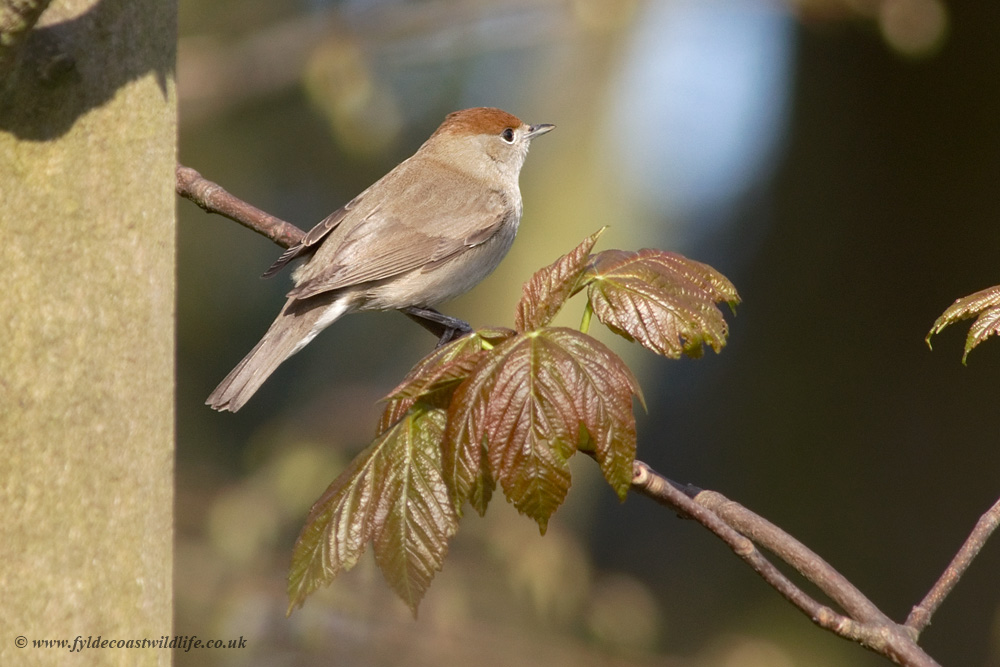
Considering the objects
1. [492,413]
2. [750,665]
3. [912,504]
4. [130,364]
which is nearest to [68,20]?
[130,364]

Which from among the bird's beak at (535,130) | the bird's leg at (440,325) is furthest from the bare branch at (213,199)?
the bird's beak at (535,130)

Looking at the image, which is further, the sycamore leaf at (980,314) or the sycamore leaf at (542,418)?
the sycamore leaf at (980,314)

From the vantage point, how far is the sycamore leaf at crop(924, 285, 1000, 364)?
1.82m

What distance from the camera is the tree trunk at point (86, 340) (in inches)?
45.9

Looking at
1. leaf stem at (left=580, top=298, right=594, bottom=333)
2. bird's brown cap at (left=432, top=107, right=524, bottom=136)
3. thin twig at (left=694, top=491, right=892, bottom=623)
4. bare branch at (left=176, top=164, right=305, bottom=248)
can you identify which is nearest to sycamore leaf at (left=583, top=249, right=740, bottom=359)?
leaf stem at (left=580, top=298, right=594, bottom=333)

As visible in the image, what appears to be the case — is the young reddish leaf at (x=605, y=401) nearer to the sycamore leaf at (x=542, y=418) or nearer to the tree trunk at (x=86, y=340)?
the sycamore leaf at (x=542, y=418)

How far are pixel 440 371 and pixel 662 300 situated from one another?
44 cm

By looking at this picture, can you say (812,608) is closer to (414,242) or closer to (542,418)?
(542,418)

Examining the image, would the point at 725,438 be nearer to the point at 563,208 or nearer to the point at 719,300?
the point at 563,208

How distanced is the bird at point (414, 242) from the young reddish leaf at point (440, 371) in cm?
138

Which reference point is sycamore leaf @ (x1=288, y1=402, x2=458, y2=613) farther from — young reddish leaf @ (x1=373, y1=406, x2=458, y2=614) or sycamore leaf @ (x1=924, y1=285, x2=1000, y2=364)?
sycamore leaf @ (x1=924, y1=285, x2=1000, y2=364)

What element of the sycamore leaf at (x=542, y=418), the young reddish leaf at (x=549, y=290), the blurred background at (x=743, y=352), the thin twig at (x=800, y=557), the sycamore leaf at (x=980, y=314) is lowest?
the blurred background at (x=743, y=352)

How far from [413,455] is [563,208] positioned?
11.7 feet

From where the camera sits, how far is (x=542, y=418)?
1.53 metres
